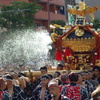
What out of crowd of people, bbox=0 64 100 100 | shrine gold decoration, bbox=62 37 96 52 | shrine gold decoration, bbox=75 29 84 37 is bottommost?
crowd of people, bbox=0 64 100 100

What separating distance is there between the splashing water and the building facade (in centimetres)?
1585

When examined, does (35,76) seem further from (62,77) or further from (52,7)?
(52,7)

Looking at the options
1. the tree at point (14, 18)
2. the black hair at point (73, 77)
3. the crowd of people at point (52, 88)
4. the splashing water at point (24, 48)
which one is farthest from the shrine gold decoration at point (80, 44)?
the tree at point (14, 18)

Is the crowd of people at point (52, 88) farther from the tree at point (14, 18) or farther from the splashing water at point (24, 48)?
the tree at point (14, 18)

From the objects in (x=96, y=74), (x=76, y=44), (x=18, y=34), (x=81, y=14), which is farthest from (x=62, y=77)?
(x=18, y=34)

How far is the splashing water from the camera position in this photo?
973 inches

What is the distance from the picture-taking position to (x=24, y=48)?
26266 millimetres

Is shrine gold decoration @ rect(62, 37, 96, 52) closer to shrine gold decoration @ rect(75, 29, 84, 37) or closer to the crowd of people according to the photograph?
shrine gold decoration @ rect(75, 29, 84, 37)

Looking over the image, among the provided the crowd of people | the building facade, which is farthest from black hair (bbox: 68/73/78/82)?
the building facade

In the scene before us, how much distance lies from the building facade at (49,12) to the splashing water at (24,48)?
15.9m

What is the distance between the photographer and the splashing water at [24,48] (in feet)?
81.1

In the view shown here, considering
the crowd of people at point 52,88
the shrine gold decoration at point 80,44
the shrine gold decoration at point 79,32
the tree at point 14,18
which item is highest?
the tree at point 14,18

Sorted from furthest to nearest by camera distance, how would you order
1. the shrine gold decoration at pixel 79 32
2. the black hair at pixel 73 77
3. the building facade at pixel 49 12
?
the building facade at pixel 49 12 → the shrine gold decoration at pixel 79 32 → the black hair at pixel 73 77

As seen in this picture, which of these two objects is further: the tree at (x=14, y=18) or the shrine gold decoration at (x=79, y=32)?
the tree at (x=14, y=18)
